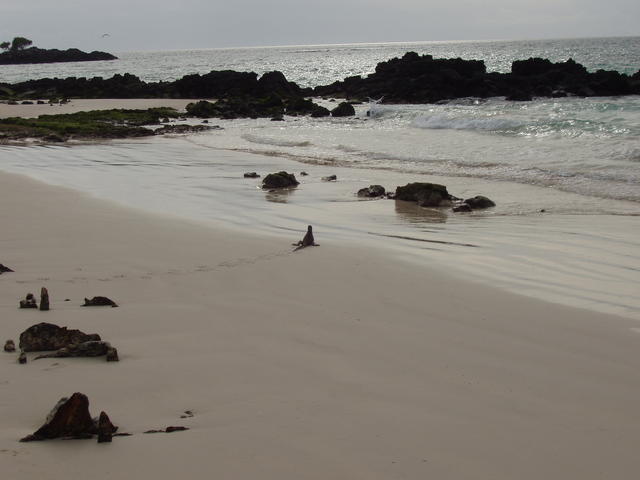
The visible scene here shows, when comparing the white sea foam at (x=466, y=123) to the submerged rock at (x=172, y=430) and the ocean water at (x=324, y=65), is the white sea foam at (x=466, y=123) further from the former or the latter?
the ocean water at (x=324, y=65)

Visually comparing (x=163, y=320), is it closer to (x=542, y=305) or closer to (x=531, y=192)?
(x=542, y=305)

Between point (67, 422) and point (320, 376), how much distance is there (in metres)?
1.35

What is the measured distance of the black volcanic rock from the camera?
12675 centimetres

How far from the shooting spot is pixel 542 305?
526cm

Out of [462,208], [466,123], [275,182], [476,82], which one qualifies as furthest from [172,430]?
[476,82]

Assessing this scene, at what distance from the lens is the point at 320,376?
3.66m

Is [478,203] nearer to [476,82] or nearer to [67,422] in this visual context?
[67,422]

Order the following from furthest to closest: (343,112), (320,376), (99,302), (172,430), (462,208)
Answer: (343,112) → (462,208) → (99,302) → (320,376) → (172,430)

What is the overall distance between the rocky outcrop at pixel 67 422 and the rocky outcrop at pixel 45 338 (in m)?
1.05

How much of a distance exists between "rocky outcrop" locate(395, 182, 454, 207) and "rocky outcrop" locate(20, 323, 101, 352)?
7153 mm

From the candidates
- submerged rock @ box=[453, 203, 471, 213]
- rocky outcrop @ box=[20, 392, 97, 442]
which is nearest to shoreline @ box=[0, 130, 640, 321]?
submerged rock @ box=[453, 203, 471, 213]

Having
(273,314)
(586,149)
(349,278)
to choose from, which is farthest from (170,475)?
(586,149)

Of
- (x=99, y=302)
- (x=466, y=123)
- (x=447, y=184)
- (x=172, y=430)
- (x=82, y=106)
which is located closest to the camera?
(x=172, y=430)

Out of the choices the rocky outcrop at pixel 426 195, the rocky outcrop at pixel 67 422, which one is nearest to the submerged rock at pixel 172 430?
the rocky outcrop at pixel 67 422
